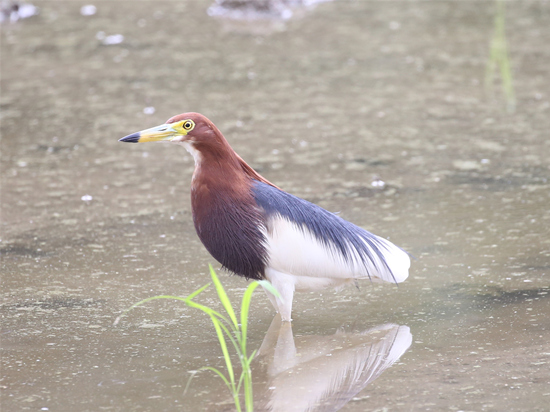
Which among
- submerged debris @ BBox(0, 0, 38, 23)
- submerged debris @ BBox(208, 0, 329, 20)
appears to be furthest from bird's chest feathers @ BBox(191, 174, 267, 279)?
submerged debris @ BBox(0, 0, 38, 23)

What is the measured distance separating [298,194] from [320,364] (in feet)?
6.46

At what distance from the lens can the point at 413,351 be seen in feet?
10.0

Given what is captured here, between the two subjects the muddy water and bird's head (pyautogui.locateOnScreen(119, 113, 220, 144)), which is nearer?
the muddy water

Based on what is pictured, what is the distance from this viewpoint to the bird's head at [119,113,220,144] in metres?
3.19

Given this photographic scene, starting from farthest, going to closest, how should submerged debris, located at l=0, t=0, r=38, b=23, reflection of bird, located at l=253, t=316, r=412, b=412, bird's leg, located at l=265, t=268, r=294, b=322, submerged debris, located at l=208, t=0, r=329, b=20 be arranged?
submerged debris, located at l=0, t=0, r=38, b=23, submerged debris, located at l=208, t=0, r=329, b=20, bird's leg, located at l=265, t=268, r=294, b=322, reflection of bird, located at l=253, t=316, r=412, b=412

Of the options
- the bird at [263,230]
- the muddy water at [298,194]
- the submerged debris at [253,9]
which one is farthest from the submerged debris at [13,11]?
the bird at [263,230]

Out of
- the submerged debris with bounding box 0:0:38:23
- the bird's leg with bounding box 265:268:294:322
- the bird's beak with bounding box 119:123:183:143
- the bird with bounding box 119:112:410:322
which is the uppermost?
the bird's beak with bounding box 119:123:183:143

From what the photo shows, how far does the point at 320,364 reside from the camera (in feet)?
9.93

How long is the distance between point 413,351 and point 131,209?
2274 mm

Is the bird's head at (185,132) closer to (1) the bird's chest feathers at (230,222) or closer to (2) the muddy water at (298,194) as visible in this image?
(1) the bird's chest feathers at (230,222)

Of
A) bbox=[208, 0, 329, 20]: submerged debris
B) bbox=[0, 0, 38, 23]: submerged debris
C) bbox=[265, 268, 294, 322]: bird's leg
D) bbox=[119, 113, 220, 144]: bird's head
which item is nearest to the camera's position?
bbox=[119, 113, 220, 144]: bird's head

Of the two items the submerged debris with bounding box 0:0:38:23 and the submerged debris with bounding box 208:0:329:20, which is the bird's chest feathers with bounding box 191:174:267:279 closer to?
the submerged debris with bounding box 208:0:329:20

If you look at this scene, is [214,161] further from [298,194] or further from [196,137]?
[298,194]

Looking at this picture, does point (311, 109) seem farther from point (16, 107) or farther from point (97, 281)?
point (97, 281)
